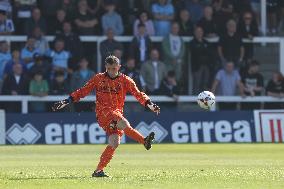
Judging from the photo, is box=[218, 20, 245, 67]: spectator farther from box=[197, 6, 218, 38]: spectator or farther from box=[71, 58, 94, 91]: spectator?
box=[71, 58, 94, 91]: spectator

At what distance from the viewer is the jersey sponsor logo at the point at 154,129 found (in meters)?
24.3

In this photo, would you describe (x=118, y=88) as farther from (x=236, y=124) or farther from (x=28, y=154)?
(x=236, y=124)

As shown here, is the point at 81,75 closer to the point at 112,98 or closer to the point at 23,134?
the point at 23,134

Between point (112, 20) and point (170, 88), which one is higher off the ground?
point (112, 20)

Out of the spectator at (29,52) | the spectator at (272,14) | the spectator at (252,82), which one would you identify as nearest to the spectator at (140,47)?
the spectator at (29,52)

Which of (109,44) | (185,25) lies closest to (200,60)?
(185,25)

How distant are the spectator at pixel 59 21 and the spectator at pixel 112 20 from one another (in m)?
1.22

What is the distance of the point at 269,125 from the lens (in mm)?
24859

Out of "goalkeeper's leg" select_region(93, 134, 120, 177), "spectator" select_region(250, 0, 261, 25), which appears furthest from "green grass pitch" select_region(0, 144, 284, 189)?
"spectator" select_region(250, 0, 261, 25)

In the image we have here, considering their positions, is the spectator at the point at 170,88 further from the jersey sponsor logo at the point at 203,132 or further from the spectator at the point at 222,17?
the spectator at the point at 222,17

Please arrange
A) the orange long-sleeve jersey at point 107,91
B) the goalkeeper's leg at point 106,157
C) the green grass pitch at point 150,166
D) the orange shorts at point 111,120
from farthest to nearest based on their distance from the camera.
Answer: the orange long-sleeve jersey at point 107,91, the orange shorts at point 111,120, the goalkeeper's leg at point 106,157, the green grass pitch at point 150,166

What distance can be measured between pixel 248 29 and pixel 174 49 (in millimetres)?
2303

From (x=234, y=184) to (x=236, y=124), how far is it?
479 inches

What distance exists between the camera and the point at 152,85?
82.1ft
